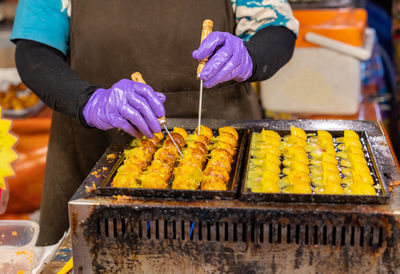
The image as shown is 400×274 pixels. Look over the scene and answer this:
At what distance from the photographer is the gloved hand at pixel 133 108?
5.94ft

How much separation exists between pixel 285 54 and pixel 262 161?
788mm

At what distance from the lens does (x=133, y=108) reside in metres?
1.82

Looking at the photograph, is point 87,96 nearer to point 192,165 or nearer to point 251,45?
point 192,165

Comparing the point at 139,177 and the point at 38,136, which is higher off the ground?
the point at 139,177

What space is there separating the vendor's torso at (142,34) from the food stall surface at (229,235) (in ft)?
3.34

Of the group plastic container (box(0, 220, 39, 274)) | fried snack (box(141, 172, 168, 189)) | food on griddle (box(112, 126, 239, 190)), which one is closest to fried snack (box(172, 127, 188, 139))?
food on griddle (box(112, 126, 239, 190))

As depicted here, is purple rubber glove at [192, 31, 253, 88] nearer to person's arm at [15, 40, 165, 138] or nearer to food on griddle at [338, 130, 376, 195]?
person's arm at [15, 40, 165, 138]

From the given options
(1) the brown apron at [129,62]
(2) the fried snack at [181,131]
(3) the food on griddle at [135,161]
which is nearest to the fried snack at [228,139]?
(2) the fried snack at [181,131]

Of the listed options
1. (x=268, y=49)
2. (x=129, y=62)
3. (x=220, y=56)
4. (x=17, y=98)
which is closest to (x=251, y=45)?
(x=268, y=49)

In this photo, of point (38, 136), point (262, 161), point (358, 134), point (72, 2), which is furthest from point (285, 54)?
point (38, 136)

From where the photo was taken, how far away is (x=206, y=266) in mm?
1557

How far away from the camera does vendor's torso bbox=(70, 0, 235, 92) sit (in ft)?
8.04

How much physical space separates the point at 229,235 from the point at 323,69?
7.56 ft

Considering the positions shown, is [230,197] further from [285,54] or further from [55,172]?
[55,172]
